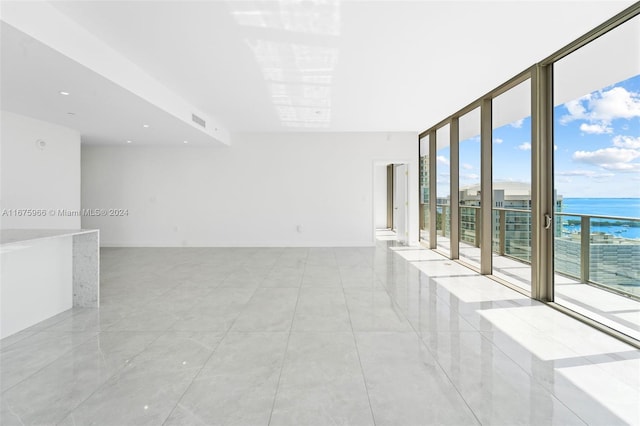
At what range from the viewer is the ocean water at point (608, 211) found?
10.9 feet

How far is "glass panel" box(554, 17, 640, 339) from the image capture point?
129 inches

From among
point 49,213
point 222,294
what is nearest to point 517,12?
point 222,294

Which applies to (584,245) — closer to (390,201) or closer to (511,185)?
(511,185)

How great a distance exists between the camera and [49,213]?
5.54 meters

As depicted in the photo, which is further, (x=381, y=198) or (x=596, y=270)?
(x=381, y=198)

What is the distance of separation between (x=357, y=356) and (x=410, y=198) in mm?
6170

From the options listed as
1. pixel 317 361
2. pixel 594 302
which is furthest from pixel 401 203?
pixel 317 361

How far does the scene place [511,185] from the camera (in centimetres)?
554

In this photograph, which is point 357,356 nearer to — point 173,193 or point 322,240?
point 322,240

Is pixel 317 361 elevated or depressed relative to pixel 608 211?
depressed

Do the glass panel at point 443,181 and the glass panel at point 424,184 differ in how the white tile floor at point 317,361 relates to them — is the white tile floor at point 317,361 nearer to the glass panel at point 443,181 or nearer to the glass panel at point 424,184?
the glass panel at point 443,181

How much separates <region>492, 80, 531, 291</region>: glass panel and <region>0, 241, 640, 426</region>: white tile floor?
5.62 ft

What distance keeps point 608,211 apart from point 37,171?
27.6 ft

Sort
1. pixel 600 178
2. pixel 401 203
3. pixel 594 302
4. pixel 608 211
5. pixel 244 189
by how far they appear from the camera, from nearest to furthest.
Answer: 1. pixel 594 302
2. pixel 608 211
3. pixel 600 178
4. pixel 244 189
5. pixel 401 203
